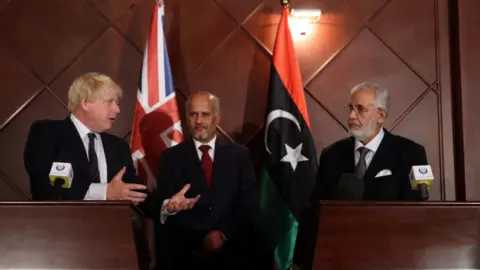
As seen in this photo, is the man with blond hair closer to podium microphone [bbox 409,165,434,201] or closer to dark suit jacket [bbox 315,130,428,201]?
dark suit jacket [bbox 315,130,428,201]

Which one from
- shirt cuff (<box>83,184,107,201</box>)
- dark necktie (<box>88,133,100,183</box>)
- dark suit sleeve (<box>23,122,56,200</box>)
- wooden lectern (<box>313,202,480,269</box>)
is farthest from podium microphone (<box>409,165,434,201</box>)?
dark suit sleeve (<box>23,122,56,200</box>)

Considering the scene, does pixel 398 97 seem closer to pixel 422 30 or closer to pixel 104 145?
pixel 422 30

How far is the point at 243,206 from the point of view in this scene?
3035 mm

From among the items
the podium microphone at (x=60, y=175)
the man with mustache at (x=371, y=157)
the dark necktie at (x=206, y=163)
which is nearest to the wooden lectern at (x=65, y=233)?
the podium microphone at (x=60, y=175)

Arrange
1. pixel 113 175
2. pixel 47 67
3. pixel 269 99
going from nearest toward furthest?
1. pixel 113 175
2. pixel 269 99
3. pixel 47 67

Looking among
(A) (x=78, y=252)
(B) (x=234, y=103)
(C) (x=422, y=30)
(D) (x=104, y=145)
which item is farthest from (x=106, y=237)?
(C) (x=422, y=30)

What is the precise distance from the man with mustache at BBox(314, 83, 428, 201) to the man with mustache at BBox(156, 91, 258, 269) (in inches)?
14.4

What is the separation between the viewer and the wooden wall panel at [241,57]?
156 inches

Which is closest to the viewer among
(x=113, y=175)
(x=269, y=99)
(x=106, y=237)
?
(x=106, y=237)

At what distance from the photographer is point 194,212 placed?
2.99 m

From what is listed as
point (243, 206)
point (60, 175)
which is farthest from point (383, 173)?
point (60, 175)

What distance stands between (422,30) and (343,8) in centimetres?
50

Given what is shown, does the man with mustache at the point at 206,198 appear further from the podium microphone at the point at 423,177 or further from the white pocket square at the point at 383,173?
the podium microphone at the point at 423,177

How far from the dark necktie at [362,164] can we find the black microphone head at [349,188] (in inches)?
4.4
